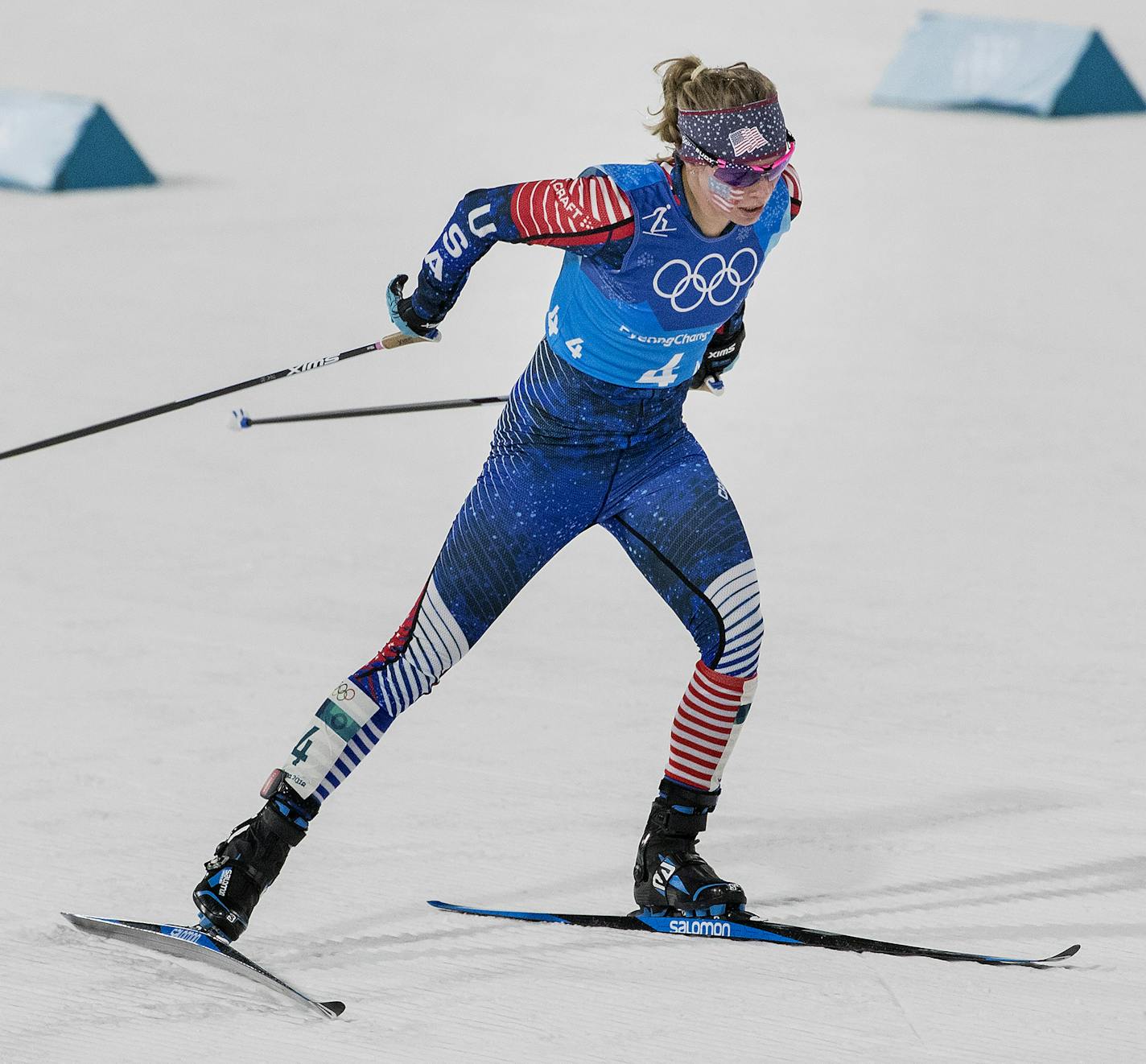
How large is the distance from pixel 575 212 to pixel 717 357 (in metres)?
0.79

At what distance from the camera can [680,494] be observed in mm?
4211

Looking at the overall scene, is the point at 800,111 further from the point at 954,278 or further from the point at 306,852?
the point at 306,852

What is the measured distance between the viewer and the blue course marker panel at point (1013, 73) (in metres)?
14.6

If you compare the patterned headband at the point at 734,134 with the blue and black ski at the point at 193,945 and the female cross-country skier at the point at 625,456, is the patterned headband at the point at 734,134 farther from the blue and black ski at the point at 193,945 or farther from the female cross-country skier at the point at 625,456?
the blue and black ski at the point at 193,945

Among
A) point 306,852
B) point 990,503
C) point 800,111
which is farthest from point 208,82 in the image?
point 306,852

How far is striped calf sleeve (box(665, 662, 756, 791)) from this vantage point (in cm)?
429

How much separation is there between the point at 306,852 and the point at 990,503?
3.64 metres

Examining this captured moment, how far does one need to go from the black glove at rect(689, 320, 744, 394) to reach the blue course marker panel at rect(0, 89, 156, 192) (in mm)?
8337

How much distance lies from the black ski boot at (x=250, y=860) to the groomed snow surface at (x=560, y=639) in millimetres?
151

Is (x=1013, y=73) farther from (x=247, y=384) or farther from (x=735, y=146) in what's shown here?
(x=735, y=146)

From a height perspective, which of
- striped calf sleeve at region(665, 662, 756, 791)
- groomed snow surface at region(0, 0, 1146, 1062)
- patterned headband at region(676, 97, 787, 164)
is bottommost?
groomed snow surface at region(0, 0, 1146, 1062)

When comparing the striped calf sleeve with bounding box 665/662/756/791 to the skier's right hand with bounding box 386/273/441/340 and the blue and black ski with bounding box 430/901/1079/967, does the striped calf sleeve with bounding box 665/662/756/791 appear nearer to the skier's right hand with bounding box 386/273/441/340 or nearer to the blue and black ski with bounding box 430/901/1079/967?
the blue and black ski with bounding box 430/901/1079/967

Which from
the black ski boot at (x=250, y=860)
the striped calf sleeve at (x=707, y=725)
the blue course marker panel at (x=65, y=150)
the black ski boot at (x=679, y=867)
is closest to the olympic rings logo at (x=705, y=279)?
the striped calf sleeve at (x=707, y=725)

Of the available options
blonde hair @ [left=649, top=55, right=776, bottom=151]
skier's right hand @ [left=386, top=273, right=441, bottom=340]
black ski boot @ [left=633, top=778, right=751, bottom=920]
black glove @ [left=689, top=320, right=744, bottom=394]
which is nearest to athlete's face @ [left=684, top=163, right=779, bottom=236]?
blonde hair @ [left=649, top=55, right=776, bottom=151]
